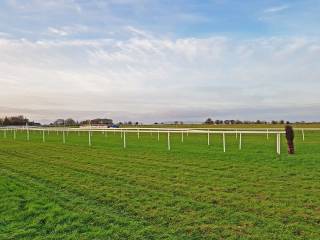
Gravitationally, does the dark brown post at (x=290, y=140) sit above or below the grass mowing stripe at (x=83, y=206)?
above

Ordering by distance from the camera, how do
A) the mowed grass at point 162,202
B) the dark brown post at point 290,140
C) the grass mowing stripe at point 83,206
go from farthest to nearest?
the dark brown post at point 290,140 < the grass mowing stripe at point 83,206 < the mowed grass at point 162,202

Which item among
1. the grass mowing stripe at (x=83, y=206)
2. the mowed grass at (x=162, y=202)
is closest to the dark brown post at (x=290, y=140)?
the mowed grass at (x=162, y=202)

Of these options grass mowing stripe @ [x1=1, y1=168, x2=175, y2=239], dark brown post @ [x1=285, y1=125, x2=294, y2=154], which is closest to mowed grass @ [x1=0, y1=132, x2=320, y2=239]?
grass mowing stripe @ [x1=1, y1=168, x2=175, y2=239]

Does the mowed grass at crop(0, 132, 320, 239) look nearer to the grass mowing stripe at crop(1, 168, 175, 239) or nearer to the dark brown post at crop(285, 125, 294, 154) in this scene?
the grass mowing stripe at crop(1, 168, 175, 239)

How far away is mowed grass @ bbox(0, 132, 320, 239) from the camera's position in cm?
595

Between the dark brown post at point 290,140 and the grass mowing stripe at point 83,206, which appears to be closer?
the grass mowing stripe at point 83,206

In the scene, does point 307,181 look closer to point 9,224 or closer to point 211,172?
point 211,172

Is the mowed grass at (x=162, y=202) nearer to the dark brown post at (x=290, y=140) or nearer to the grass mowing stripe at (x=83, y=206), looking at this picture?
the grass mowing stripe at (x=83, y=206)

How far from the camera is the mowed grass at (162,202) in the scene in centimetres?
595

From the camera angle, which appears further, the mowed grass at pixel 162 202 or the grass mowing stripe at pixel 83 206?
the grass mowing stripe at pixel 83 206

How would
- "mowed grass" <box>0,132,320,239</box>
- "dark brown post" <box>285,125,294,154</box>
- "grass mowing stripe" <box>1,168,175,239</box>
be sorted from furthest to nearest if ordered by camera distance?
"dark brown post" <box>285,125,294,154</box>, "grass mowing stripe" <box>1,168,175,239</box>, "mowed grass" <box>0,132,320,239</box>

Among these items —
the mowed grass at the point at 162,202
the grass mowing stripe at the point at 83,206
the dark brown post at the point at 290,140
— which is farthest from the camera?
the dark brown post at the point at 290,140

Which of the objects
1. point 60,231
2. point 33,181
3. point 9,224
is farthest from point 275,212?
point 33,181

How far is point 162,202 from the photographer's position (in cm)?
789
